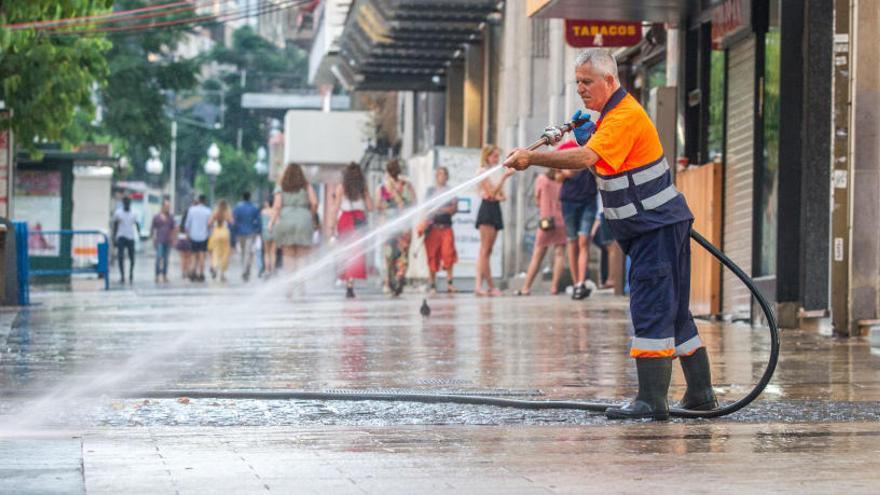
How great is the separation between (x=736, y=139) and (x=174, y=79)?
1410 inches

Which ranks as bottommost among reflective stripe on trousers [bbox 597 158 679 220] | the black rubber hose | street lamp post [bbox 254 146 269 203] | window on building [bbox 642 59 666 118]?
the black rubber hose

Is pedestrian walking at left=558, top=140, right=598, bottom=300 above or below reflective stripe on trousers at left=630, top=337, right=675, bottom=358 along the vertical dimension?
above

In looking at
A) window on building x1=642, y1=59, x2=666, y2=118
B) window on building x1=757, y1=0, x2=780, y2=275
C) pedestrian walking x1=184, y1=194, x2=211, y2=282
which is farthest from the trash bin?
pedestrian walking x1=184, y1=194, x2=211, y2=282

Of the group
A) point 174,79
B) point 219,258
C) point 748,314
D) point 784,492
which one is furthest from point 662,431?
point 174,79

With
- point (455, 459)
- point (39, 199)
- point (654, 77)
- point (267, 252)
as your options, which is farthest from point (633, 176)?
point (39, 199)

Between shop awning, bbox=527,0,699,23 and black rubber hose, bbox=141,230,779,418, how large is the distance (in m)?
9.24

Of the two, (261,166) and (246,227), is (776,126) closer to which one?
(246,227)

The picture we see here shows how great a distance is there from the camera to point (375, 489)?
559 centimetres

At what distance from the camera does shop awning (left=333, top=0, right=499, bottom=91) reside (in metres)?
31.5

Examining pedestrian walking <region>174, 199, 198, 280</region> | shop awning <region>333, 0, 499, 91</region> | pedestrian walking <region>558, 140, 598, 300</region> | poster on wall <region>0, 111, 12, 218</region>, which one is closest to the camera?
pedestrian walking <region>558, 140, 598, 300</region>

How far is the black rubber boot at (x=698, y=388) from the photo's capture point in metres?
7.97

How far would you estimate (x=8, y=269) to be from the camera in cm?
2030

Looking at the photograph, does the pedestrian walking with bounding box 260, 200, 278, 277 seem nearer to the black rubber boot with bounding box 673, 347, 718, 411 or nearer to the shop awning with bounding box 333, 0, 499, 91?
the shop awning with bounding box 333, 0, 499, 91

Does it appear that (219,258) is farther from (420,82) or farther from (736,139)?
(736,139)
